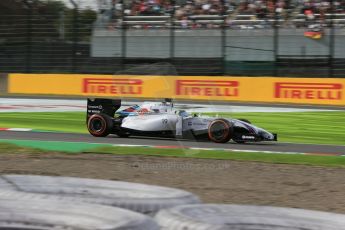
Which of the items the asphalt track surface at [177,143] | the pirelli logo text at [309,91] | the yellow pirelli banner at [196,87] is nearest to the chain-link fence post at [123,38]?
the yellow pirelli banner at [196,87]

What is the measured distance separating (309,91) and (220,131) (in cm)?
897

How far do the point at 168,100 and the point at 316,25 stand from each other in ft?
43.8

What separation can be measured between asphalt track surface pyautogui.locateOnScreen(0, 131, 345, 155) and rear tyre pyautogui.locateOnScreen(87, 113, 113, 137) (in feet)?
0.40

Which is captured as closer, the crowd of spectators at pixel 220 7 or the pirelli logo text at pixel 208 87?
the pirelli logo text at pixel 208 87

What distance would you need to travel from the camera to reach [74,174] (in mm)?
6848

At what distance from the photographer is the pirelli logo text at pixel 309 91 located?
18.1 m

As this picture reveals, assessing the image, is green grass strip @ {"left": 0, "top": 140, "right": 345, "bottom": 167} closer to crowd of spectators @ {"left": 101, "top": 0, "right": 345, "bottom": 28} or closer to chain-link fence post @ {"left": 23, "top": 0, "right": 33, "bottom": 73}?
crowd of spectators @ {"left": 101, "top": 0, "right": 345, "bottom": 28}

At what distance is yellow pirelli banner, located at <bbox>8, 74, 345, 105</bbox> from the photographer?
1828cm

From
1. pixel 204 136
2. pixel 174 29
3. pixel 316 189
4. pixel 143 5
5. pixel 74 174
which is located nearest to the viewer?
pixel 316 189

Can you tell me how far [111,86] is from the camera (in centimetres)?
2012

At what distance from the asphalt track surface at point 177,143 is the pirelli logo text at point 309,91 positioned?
7.76 m

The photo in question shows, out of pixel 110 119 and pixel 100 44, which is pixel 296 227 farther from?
pixel 100 44

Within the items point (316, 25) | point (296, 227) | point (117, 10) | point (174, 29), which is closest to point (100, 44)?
point (117, 10)

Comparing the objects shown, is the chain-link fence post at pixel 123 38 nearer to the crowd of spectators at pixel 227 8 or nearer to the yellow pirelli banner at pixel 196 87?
the crowd of spectators at pixel 227 8
